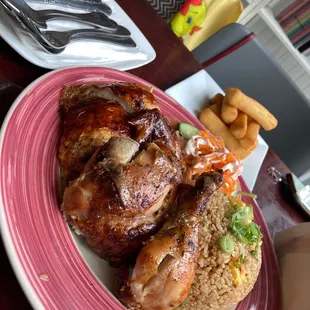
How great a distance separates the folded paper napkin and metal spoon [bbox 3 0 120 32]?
86 centimetres

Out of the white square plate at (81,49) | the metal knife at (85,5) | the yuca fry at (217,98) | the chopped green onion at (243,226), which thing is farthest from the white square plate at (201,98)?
the chopped green onion at (243,226)

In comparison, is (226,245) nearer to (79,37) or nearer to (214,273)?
(214,273)

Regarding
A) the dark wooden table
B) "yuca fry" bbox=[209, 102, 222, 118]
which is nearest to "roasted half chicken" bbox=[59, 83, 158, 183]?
the dark wooden table

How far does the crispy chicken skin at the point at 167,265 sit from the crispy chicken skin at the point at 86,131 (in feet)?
0.73

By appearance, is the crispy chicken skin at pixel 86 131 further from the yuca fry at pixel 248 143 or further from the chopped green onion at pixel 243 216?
the yuca fry at pixel 248 143

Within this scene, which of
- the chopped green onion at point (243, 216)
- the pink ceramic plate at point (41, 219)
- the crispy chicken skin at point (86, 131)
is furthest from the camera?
the chopped green onion at point (243, 216)

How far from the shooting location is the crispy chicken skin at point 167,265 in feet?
2.95

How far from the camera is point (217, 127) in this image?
166 cm

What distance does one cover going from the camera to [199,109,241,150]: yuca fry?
1.66 meters

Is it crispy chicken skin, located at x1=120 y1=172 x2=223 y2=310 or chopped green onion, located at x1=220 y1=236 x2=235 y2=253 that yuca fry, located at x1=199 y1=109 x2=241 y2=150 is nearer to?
chopped green onion, located at x1=220 y1=236 x2=235 y2=253

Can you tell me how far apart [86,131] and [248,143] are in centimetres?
85

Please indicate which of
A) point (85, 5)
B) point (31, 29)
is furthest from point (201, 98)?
point (31, 29)

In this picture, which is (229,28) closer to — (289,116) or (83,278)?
(289,116)

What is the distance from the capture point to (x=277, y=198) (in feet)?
5.77
